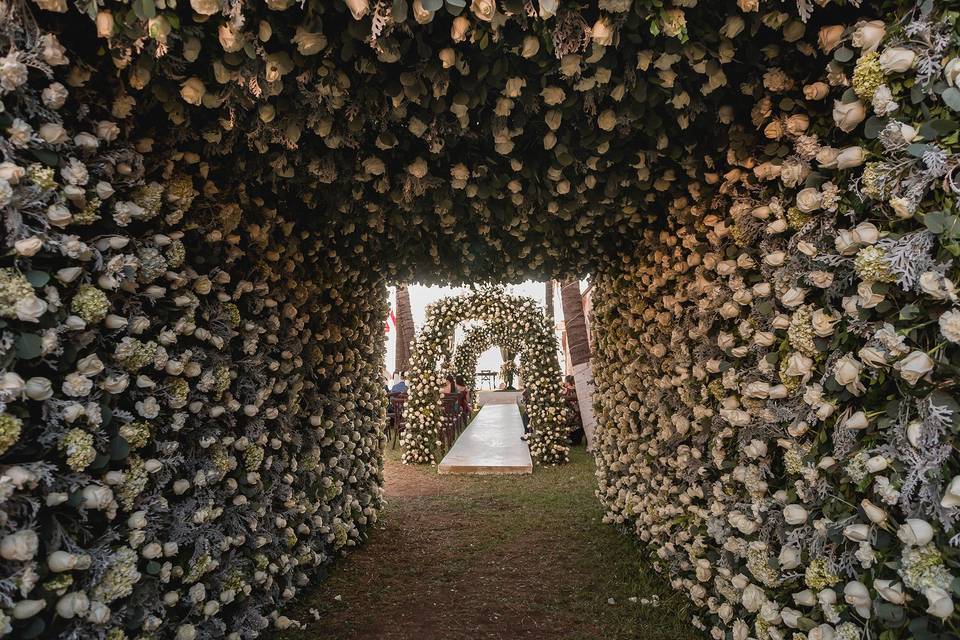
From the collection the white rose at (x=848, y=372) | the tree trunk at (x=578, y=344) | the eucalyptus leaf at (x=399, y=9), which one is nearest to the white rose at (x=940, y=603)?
the white rose at (x=848, y=372)

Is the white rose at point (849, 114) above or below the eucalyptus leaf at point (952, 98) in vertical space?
above

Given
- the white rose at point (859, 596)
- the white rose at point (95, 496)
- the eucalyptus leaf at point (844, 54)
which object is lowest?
the white rose at point (859, 596)

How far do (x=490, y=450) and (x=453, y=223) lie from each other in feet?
20.3

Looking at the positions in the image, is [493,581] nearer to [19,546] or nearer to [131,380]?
[131,380]

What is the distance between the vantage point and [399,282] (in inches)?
215

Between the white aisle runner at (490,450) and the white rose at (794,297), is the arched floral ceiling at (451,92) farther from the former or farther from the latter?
the white aisle runner at (490,450)

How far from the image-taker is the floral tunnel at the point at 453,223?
4.83ft

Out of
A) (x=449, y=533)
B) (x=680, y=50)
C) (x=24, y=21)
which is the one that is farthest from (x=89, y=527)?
(x=449, y=533)

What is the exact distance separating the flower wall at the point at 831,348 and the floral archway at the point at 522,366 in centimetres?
494

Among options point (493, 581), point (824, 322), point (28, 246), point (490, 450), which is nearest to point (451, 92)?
point (28, 246)

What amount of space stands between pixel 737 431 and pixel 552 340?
6.12 metres

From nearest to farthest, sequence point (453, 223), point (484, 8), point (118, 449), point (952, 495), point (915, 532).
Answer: point (952, 495) → point (915, 532) → point (484, 8) → point (118, 449) → point (453, 223)

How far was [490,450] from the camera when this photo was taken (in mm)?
8906

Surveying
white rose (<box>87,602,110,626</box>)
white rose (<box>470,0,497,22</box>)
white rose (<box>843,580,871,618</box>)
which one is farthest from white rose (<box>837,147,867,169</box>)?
white rose (<box>87,602,110,626</box>)
